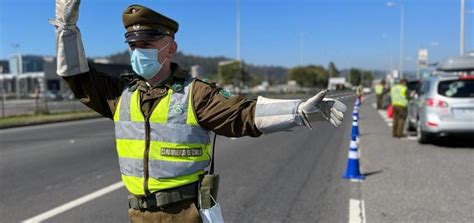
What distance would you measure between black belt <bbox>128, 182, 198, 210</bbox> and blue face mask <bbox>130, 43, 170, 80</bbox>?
592 mm

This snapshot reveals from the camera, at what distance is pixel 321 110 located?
2.16 meters

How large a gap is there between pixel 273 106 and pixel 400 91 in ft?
39.6

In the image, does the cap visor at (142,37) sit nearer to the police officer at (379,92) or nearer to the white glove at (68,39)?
the white glove at (68,39)

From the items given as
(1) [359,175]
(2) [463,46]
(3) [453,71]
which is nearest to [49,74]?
(2) [463,46]

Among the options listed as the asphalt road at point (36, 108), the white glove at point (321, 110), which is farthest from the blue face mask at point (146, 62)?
the asphalt road at point (36, 108)

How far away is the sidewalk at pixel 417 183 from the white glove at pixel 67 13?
3.95 m

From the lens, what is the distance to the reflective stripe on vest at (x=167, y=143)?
7.79ft

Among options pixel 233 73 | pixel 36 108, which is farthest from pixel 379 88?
pixel 233 73

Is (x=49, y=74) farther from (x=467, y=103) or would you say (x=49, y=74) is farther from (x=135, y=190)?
(x=135, y=190)

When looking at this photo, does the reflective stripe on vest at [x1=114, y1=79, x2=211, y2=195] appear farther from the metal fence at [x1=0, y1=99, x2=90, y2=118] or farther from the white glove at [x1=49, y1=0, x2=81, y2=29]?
the metal fence at [x1=0, y1=99, x2=90, y2=118]

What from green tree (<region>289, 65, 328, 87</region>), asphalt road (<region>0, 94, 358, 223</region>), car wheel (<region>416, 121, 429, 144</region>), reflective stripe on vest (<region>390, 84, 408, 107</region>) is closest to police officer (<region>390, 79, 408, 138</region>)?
reflective stripe on vest (<region>390, 84, 408, 107</region>)

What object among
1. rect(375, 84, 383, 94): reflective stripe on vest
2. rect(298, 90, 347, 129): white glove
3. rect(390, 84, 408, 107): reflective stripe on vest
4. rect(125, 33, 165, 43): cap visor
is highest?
rect(125, 33, 165, 43): cap visor

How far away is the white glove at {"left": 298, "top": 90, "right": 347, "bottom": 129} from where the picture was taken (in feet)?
7.01

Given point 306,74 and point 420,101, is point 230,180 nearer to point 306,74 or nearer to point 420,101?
point 420,101
